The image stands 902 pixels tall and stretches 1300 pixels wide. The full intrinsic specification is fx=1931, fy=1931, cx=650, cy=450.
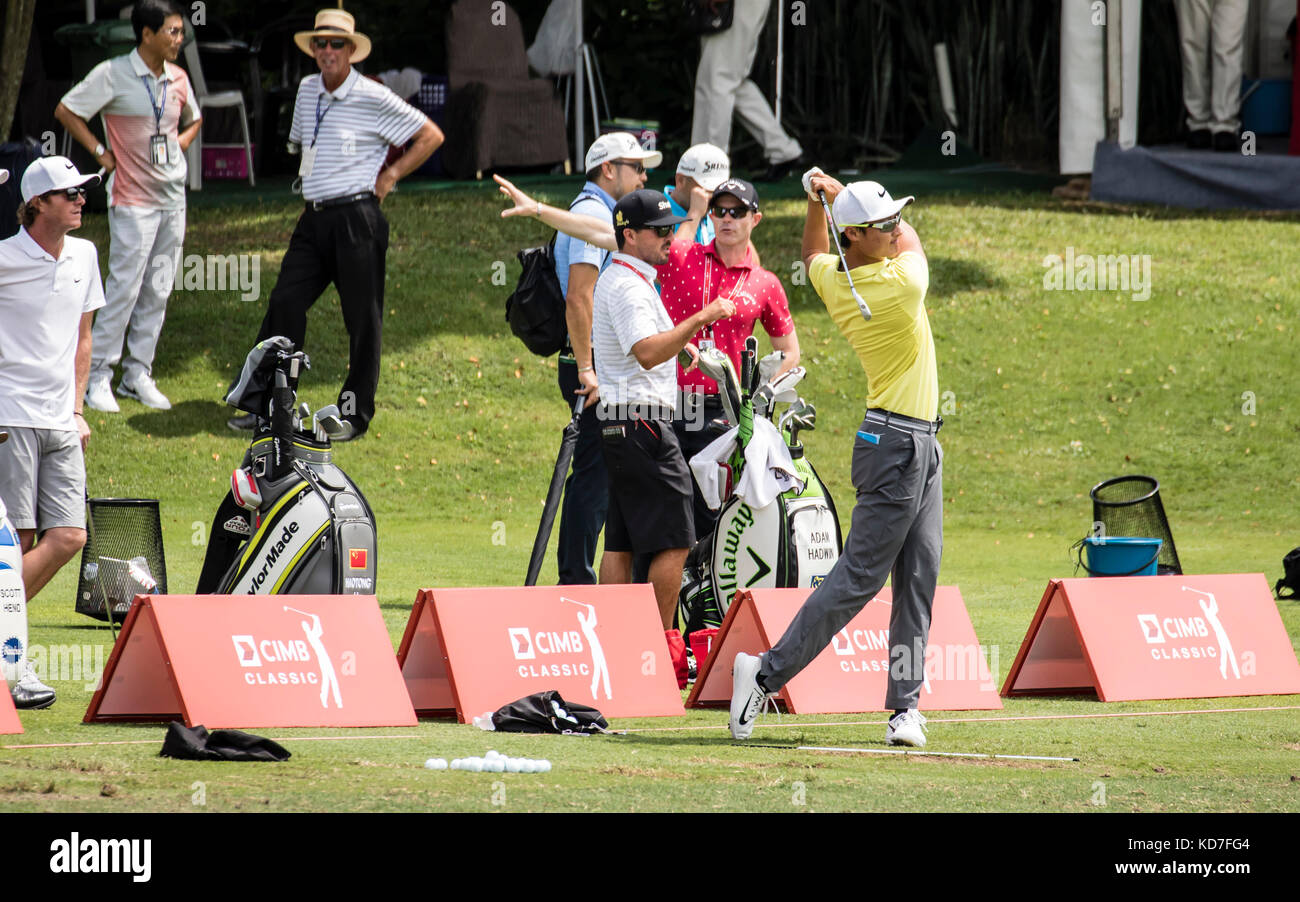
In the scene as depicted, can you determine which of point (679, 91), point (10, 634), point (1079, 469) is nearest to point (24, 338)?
point (10, 634)

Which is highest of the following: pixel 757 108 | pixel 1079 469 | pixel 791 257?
pixel 757 108

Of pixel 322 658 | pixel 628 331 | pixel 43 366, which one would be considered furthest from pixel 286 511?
pixel 628 331

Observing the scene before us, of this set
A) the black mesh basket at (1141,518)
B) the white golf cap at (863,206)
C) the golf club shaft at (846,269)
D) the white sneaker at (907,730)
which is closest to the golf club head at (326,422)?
the golf club shaft at (846,269)

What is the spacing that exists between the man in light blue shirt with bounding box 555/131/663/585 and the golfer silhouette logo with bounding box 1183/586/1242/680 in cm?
298

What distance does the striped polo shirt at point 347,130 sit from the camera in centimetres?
1327

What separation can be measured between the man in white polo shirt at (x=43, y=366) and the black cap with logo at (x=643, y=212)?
2.26 m

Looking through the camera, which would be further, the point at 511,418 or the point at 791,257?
the point at 791,257

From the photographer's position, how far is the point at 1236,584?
882 cm

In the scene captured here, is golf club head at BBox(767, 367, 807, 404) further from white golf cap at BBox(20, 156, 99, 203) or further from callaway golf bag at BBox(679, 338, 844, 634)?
white golf cap at BBox(20, 156, 99, 203)

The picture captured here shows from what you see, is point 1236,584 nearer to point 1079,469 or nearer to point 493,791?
point 493,791

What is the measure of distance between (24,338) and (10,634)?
137 cm

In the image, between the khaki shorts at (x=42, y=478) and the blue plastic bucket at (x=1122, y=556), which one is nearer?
the khaki shorts at (x=42, y=478)

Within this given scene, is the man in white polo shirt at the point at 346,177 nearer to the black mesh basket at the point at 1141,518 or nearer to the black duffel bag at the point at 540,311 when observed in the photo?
the black duffel bag at the point at 540,311

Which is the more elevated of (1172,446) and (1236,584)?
(1236,584)
